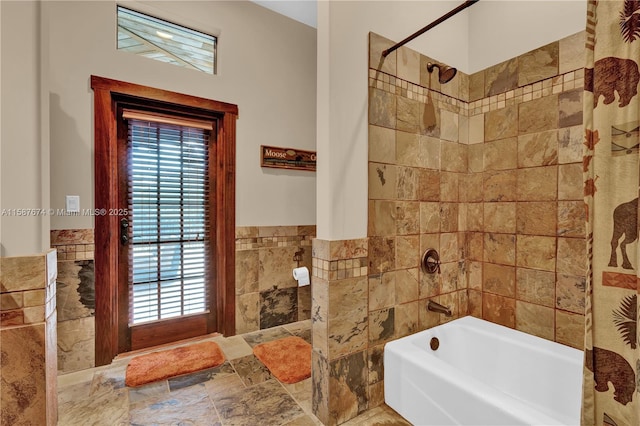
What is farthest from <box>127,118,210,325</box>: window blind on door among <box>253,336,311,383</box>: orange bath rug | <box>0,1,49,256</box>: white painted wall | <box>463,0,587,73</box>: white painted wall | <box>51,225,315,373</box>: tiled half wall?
<box>463,0,587,73</box>: white painted wall

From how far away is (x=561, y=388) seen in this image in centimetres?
142

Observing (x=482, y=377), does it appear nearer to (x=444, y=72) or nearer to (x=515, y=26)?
(x=444, y=72)

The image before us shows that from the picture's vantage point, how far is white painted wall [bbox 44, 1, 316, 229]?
1959 millimetres

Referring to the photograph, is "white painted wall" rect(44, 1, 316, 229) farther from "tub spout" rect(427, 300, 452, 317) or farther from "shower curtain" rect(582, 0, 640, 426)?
"shower curtain" rect(582, 0, 640, 426)

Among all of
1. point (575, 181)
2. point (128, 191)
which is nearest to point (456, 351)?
point (575, 181)

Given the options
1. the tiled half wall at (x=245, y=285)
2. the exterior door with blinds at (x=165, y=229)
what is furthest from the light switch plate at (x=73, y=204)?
the exterior door with blinds at (x=165, y=229)

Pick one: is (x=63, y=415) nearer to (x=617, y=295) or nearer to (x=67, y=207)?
(x=67, y=207)

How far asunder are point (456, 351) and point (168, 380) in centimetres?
185

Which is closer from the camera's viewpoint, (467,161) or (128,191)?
(467,161)

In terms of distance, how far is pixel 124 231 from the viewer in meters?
2.23

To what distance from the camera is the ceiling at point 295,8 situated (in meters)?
2.64

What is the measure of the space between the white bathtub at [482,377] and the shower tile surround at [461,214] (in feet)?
0.39

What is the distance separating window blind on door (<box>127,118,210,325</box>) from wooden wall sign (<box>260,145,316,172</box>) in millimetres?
517

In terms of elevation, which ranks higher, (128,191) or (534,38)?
(534,38)
